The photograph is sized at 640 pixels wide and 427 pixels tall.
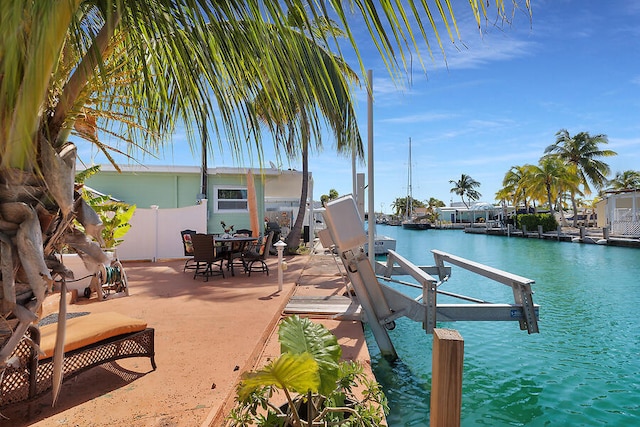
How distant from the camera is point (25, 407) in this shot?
306 centimetres

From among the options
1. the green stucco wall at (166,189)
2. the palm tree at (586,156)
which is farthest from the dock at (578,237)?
the green stucco wall at (166,189)

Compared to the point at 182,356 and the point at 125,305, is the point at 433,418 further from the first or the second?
the point at 125,305

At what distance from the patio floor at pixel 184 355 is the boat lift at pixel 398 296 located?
1.82 ft

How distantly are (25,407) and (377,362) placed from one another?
388cm

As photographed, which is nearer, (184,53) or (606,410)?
(184,53)

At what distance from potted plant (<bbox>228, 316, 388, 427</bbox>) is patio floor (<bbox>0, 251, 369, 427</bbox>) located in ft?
3.14

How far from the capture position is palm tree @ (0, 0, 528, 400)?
821mm

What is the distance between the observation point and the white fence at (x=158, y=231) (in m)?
12.6

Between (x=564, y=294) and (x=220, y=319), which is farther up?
(x=220, y=319)

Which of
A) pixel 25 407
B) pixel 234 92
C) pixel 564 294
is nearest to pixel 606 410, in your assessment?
pixel 234 92

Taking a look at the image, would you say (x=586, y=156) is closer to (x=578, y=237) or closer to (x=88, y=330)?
(x=578, y=237)

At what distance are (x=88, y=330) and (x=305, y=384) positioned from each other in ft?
8.78

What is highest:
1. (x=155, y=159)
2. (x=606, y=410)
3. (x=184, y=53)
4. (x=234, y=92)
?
(x=184, y=53)

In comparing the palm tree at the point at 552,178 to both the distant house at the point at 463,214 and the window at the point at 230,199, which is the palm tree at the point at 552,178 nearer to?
the distant house at the point at 463,214
